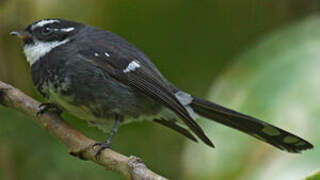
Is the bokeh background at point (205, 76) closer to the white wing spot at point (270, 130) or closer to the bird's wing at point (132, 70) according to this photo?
the white wing spot at point (270, 130)

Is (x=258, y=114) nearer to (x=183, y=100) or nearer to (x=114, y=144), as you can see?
(x=183, y=100)

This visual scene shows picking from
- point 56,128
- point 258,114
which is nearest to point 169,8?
point 258,114

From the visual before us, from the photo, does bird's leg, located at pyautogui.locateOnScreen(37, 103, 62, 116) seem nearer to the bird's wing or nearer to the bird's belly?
the bird's belly

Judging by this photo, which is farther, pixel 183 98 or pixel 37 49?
pixel 183 98

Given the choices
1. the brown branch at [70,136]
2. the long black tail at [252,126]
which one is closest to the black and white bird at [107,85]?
the long black tail at [252,126]

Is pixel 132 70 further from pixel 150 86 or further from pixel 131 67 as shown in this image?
pixel 150 86

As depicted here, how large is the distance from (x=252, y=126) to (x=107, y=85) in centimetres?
72

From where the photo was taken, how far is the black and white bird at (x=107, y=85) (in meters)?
3.48

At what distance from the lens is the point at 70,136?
321 cm

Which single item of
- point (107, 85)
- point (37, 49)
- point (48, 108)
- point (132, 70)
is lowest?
point (48, 108)

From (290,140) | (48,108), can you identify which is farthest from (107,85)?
(290,140)

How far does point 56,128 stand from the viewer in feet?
10.8

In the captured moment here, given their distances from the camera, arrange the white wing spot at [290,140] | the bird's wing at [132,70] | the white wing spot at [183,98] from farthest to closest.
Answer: the white wing spot at [183,98], the bird's wing at [132,70], the white wing spot at [290,140]

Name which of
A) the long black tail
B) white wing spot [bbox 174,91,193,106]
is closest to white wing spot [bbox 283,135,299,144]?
the long black tail
